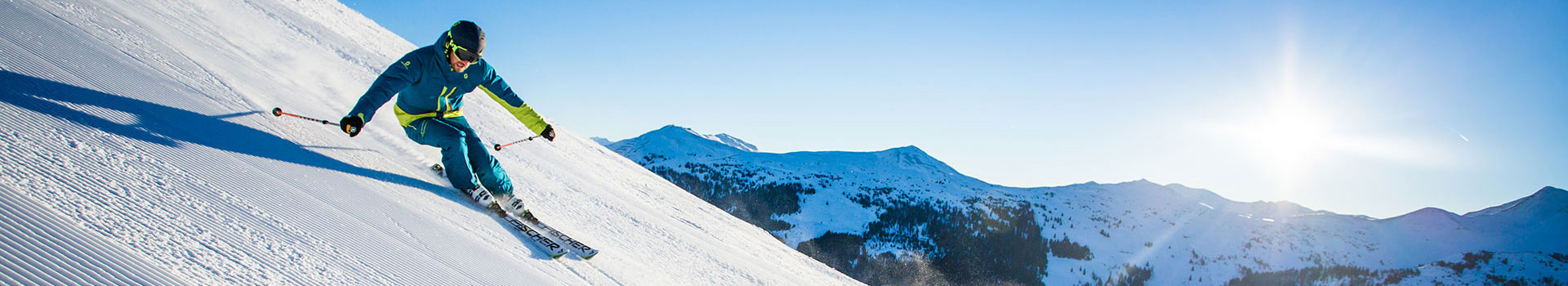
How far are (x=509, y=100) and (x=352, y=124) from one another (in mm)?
1471

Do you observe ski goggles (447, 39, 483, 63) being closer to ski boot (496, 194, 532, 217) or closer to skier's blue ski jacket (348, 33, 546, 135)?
skier's blue ski jacket (348, 33, 546, 135)

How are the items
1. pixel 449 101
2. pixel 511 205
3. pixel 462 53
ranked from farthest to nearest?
pixel 449 101 → pixel 511 205 → pixel 462 53

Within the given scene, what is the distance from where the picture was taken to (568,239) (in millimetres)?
4879

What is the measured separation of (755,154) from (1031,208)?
2980 inches

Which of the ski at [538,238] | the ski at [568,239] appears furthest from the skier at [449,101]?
the ski at [538,238]

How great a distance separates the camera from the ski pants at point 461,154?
5066 millimetres

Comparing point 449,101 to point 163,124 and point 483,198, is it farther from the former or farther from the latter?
point 163,124

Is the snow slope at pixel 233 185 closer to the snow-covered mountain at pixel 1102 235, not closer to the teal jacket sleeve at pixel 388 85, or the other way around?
the teal jacket sleeve at pixel 388 85

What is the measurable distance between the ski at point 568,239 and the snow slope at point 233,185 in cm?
10

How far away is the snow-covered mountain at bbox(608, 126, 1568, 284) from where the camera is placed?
311 feet

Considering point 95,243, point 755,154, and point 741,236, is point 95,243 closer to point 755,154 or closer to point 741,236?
point 741,236

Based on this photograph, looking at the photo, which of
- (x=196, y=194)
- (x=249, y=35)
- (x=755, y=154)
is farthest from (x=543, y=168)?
(x=755, y=154)

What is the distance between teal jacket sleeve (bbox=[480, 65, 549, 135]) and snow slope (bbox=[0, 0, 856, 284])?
744mm

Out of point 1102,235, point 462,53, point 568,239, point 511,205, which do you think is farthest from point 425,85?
point 1102,235
